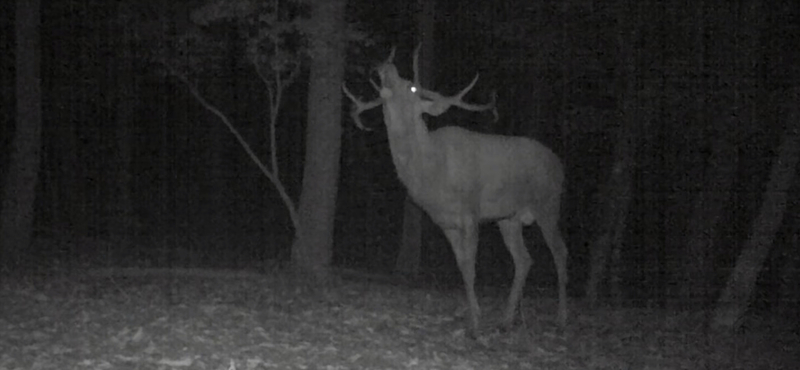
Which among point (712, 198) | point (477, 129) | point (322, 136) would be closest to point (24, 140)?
point (322, 136)

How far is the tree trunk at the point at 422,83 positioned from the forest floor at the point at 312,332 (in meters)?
6.32

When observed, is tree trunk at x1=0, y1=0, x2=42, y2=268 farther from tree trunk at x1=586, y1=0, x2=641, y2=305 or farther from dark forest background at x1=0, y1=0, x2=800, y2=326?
tree trunk at x1=586, y1=0, x2=641, y2=305

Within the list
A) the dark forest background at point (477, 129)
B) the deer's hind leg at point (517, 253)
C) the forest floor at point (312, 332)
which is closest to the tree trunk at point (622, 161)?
the dark forest background at point (477, 129)

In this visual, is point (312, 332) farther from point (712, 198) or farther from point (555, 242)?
point (712, 198)

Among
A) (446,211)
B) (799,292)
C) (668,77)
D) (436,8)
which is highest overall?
(436,8)

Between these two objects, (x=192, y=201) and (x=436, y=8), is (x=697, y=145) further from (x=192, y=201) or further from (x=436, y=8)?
(x=192, y=201)

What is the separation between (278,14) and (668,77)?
598 centimetres

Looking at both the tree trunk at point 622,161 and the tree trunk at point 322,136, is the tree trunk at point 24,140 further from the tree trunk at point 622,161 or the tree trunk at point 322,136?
the tree trunk at point 622,161

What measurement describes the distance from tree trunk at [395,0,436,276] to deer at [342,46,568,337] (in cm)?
734

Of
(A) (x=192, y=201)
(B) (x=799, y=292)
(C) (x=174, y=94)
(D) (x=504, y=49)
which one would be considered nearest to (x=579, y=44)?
(D) (x=504, y=49)

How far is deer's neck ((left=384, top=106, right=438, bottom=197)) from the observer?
11781 millimetres

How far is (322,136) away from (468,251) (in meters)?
4.14

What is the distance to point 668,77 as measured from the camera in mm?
17156

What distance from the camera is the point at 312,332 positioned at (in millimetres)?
11398
